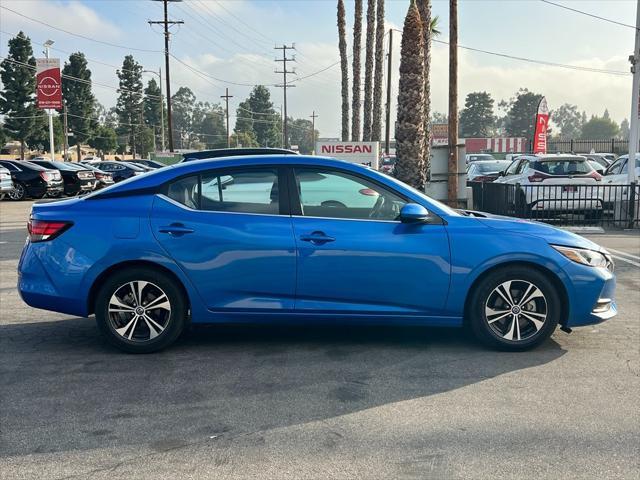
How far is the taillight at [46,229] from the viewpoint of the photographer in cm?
527

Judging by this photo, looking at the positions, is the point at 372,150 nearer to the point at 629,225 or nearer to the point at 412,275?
the point at 629,225

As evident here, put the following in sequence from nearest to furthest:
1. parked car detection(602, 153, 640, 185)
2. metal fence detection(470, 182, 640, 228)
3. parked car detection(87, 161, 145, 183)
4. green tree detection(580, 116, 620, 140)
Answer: metal fence detection(470, 182, 640, 228) → parked car detection(602, 153, 640, 185) → parked car detection(87, 161, 145, 183) → green tree detection(580, 116, 620, 140)

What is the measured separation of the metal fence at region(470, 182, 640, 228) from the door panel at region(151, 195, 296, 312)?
10944 millimetres

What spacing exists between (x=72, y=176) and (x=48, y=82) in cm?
1367

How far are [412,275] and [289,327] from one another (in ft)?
5.12

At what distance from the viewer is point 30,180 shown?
971 inches

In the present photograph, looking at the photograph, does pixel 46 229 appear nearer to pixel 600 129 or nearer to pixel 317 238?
pixel 317 238

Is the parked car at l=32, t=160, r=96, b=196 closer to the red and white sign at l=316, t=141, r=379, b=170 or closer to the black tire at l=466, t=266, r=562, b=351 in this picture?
the red and white sign at l=316, t=141, r=379, b=170

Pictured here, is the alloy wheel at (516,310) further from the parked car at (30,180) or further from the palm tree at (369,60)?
the palm tree at (369,60)

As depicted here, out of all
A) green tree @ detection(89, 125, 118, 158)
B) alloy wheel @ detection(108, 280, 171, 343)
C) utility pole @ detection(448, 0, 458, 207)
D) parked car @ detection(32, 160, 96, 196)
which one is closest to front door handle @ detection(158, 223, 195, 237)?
alloy wheel @ detection(108, 280, 171, 343)

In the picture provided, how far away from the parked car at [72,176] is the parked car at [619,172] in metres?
19.7

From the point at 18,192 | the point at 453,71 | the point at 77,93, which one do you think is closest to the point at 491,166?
the point at 453,71

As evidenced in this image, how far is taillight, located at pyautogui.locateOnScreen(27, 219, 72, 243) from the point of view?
527cm

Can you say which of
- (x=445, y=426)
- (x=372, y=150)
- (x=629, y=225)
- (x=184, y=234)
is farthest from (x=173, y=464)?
(x=372, y=150)
